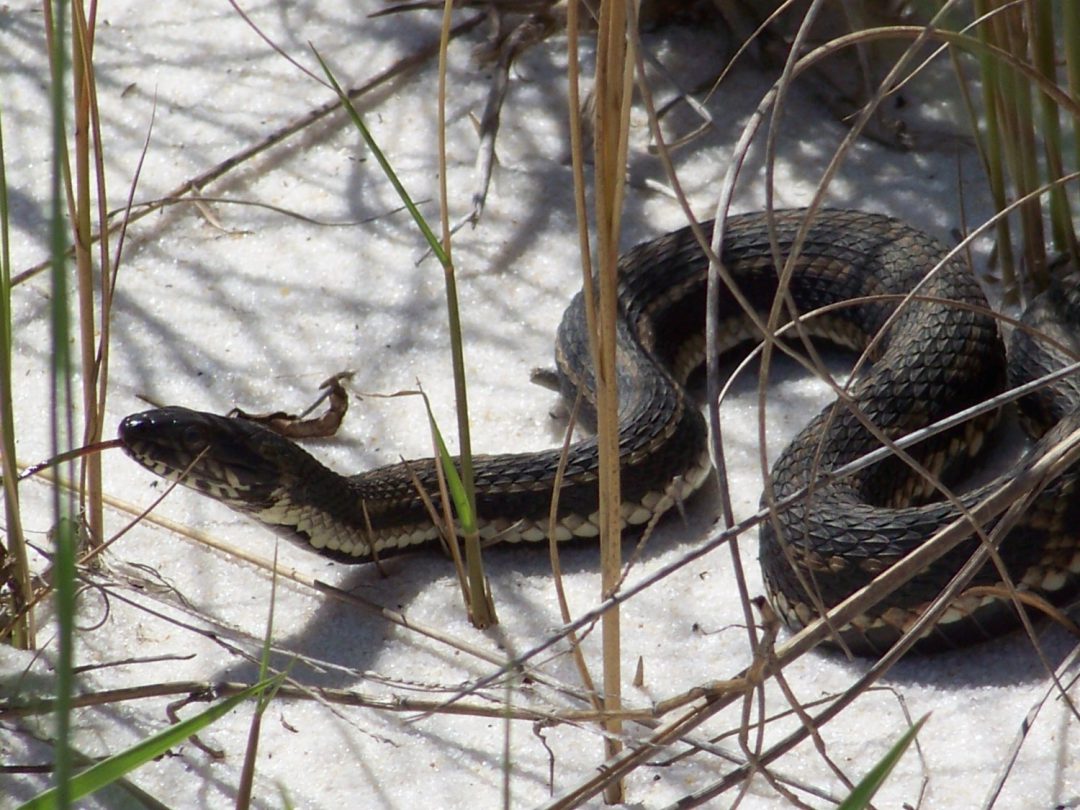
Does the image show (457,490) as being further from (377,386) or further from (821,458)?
(377,386)

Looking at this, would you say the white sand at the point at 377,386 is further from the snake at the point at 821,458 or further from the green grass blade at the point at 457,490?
the green grass blade at the point at 457,490

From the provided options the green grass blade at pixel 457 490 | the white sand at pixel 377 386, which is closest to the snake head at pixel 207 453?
the white sand at pixel 377 386

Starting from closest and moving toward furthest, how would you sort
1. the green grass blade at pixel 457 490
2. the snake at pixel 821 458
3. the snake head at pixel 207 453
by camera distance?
1. the green grass blade at pixel 457 490
2. the snake at pixel 821 458
3. the snake head at pixel 207 453

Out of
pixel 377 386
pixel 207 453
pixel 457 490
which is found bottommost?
pixel 457 490

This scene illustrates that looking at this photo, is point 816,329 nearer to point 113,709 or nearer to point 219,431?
point 219,431

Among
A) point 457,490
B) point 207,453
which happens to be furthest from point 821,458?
point 207,453

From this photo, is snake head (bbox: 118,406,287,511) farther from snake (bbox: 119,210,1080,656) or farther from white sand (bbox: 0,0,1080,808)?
white sand (bbox: 0,0,1080,808)
